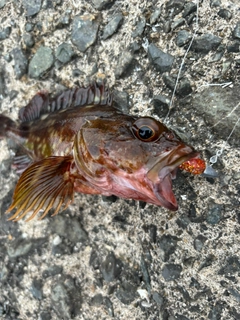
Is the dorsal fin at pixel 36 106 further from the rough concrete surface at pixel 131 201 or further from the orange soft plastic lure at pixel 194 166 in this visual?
the orange soft plastic lure at pixel 194 166

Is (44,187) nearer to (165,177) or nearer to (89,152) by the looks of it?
(89,152)

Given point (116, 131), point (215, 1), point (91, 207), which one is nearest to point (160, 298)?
point (91, 207)

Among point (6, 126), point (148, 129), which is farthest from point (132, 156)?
point (6, 126)

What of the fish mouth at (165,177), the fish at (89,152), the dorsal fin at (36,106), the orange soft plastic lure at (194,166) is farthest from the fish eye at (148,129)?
the dorsal fin at (36,106)

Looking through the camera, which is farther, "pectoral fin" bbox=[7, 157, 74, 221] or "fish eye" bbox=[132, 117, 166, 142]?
"pectoral fin" bbox=[7, 157, 74, 221]

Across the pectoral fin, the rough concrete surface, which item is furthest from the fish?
the rough concrete surface

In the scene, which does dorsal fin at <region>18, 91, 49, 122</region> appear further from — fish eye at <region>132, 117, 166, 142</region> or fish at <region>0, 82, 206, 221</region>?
fish eye at <region>132, 117, 166, 142</region>

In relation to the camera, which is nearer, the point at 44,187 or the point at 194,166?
the point at 194,166
